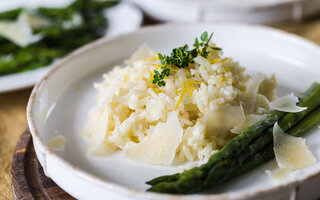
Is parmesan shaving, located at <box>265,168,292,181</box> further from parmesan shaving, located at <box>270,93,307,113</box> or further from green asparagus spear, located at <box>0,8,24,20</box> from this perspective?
green asparagus spear, located at <box>0,8,24,20</box>

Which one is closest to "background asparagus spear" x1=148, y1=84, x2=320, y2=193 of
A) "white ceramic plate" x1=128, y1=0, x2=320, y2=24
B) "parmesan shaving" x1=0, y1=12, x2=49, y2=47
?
"white ceramic plate" x1=128, y1=0, x2=320, y2=24

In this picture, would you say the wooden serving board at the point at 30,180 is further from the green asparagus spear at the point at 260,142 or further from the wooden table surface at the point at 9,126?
the green asparagus spear at the point at 260,142

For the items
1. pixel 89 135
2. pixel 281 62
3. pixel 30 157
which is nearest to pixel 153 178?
pixel 89 135

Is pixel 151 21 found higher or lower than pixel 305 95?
lower

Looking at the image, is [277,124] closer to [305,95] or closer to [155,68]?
[305,95]

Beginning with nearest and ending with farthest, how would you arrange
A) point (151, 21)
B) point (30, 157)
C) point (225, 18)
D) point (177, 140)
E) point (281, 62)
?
1. point (177, 140)
2. point (30, 157)
3. point (281, 62)
4. point (225, 18)
5. point (151, 21)

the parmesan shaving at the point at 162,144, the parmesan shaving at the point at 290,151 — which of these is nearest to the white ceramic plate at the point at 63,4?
the parmesan shaving at the point at 162,144
